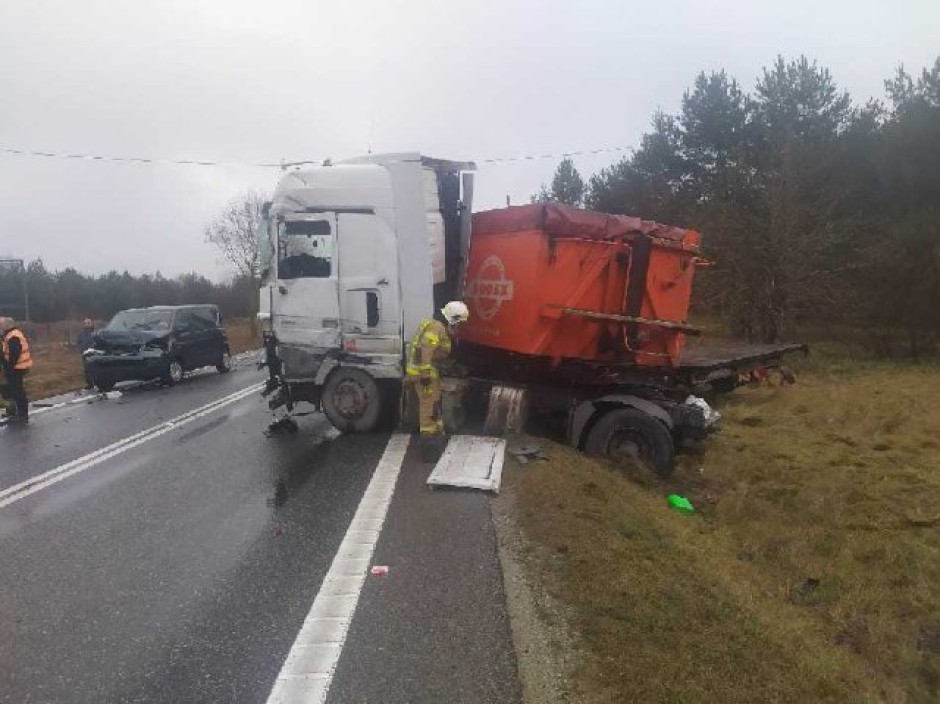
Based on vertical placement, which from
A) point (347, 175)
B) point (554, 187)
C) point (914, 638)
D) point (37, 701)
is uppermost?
point (554, 187)

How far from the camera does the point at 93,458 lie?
818 centimetres

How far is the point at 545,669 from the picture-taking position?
3369 mm

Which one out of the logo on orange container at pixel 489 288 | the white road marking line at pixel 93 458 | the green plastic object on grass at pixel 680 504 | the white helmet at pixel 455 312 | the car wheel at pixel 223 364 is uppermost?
the logo on orange container at pixel 489 288

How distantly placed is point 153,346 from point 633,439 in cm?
1183

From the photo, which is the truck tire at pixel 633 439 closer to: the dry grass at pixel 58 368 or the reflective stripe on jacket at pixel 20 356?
the reflective stripe on jacket at pixel 20 356

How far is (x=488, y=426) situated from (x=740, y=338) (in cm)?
1516

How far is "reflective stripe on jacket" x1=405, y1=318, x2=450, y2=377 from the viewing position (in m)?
8.03

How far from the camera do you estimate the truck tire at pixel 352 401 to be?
9016mm

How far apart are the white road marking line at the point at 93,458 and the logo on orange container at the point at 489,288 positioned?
438cm

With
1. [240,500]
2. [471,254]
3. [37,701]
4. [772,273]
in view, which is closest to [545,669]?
[37,701]

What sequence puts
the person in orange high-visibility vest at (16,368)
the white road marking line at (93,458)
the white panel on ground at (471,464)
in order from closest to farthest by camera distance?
the white panel on ground at (471,464)
the white road marking line at (93,458)
the person in orange high-visibility vest at (16,368)

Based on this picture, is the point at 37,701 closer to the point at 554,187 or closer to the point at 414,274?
the point at 414,274

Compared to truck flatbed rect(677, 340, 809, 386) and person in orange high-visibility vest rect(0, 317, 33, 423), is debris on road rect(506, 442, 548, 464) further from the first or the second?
person in orange high-visibility vest rect(0, 317, 33, 423)

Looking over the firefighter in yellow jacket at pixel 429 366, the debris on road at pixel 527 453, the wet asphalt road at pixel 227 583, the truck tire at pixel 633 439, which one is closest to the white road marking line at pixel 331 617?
the wet asphalt road at pixel 227 583
